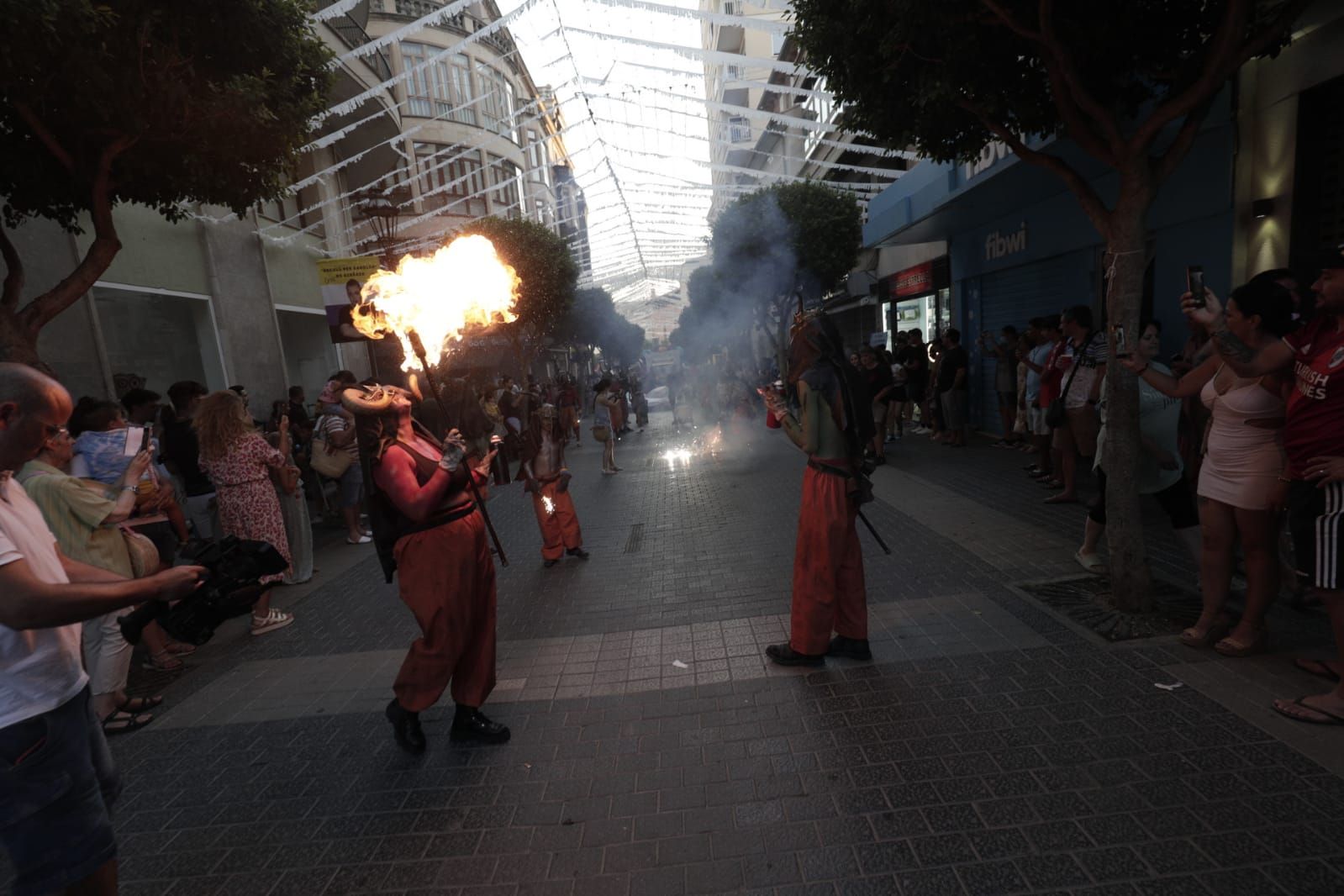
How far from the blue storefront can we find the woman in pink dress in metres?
7.66

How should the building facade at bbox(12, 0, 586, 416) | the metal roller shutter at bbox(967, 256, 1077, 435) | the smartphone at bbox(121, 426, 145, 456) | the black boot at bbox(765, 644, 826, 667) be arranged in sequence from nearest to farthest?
1. the black boot at bbox(765, 644, 826, 667)
2. the smartphone at bbox(121, 426, 145, 456)
3. the building facade at bbox(12, 0, 586, 416)
4. the metal roller shutter at bbox(967, 256, 1077, 435)

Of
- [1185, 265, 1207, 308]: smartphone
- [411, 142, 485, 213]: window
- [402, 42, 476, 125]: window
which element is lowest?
[1185, 265, 1207, 308]: smartphone

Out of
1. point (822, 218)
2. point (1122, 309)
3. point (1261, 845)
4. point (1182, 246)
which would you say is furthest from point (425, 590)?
point (822, 218)

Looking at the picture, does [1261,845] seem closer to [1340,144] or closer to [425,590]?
[425,590]

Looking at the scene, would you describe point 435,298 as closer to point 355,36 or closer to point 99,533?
point 99,533

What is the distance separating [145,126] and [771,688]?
241 inches

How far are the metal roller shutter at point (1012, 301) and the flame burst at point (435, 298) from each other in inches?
360

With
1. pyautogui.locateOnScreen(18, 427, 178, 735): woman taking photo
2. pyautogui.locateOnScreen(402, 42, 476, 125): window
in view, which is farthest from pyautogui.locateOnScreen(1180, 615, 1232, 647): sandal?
pyautogui.locateOnScreen(402, 42, 476, 125): window

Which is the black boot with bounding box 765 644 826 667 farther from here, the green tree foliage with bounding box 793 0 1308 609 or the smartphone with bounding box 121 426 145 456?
the smartphone with bounding box 121 426 145 456

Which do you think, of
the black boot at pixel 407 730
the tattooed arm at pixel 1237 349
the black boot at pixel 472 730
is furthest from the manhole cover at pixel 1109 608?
the black boot at pixel 407 730

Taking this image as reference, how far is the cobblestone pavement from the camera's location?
7.91 feet

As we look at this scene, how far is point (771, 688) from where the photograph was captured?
371cm

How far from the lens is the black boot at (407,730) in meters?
3.33

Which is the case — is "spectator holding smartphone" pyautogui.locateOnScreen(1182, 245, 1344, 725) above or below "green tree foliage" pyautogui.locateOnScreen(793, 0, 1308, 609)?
below
